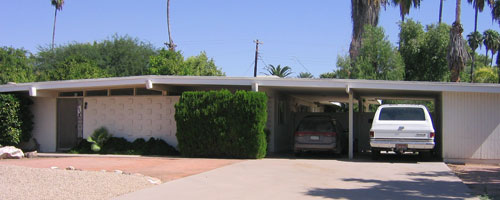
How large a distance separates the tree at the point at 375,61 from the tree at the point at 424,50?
116 cm

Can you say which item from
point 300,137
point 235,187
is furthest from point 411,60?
point 235,187

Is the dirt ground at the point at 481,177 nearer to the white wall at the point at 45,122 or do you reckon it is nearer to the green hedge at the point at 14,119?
the white wall at the point at 45,122

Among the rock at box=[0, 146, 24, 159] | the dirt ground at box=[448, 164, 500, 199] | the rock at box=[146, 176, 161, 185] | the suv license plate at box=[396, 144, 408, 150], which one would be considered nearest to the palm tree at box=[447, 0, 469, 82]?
the dirt ground at box=[448, 164, 500, 199]

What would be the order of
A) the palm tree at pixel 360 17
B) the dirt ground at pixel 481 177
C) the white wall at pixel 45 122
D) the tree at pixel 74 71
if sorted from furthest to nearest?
1. the palm tree at pixel 360 17
2. the tree at pixel 74 71
3. the white wall at pixel 45 122
4. the dirt ground at pixel 481 177

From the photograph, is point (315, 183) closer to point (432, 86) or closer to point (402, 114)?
point (402, 114)

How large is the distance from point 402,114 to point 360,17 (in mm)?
17343

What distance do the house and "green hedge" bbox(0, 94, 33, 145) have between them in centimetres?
46

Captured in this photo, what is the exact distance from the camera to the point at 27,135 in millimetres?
18797

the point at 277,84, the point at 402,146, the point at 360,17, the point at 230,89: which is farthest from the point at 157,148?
the point at 360,17

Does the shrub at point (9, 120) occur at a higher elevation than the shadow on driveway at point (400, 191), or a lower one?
higher

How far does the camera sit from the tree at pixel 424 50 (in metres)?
27.6

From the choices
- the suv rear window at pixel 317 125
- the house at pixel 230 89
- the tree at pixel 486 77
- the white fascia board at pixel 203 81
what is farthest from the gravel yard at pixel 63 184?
the tree at pixel 486 77

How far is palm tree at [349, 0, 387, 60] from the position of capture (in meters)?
31.0

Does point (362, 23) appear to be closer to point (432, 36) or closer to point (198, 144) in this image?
point (432, 36)
